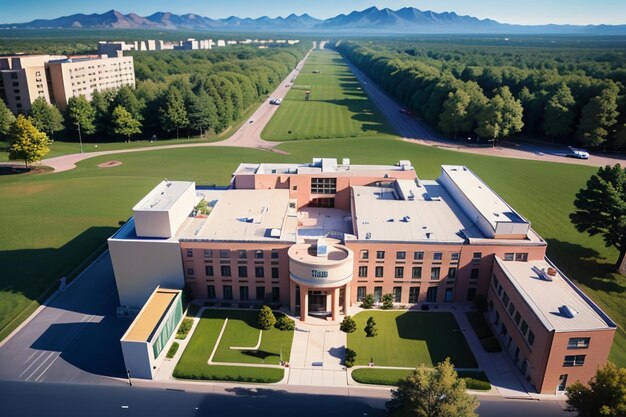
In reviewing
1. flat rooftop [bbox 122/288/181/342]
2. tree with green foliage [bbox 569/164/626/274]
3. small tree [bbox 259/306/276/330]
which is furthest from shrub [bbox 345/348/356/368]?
tree with green foliage [bbox 569/164/626/274]

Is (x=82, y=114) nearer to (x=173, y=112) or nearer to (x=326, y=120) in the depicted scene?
(x=173, y=112)

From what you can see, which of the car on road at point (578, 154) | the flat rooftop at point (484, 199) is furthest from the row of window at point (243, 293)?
the car on road at point (578, 154)

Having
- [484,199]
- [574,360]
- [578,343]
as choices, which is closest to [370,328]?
[574,360]

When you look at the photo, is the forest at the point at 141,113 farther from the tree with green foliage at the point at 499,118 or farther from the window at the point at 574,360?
the window at the point at 574,360

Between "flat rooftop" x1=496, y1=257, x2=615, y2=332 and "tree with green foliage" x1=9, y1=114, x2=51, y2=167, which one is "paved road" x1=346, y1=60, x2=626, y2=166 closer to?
"flat rooftop" x1=496, y1=257, x2=615, y2=332

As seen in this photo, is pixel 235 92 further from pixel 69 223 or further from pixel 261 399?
pixel 261 399
